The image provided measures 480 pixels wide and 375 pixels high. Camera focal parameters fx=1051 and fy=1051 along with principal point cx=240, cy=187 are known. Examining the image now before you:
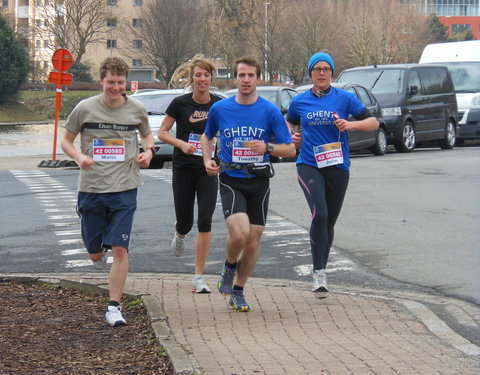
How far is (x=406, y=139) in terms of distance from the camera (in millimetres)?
25078

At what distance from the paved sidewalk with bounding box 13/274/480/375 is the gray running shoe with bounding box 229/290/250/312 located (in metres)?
0.06

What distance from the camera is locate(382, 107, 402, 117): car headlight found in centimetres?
2453

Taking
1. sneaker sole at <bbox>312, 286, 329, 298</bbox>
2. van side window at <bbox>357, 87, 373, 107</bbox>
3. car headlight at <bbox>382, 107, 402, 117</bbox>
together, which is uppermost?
van side window at <bbox>357, 87, 373, 107</bbox>

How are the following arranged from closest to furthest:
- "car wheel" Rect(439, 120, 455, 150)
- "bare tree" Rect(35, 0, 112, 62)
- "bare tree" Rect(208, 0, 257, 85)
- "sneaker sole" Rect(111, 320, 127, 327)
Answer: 1. "sneaker sole" Rect(111, 320, 127, 327)
2. "car wheel" Rect(439, 120, 455, 150)
3. "bare tree" Rect(208, 0, 257, 85)
4. "bare tree" Rect(35, 0, 112, 62)

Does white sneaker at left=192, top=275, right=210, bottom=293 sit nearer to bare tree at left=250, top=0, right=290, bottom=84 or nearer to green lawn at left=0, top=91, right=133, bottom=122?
→ bare tree at left=250, top=0, right=290, bottom=84

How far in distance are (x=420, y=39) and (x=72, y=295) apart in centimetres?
7276

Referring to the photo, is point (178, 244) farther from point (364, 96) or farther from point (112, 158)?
point (364, 96)

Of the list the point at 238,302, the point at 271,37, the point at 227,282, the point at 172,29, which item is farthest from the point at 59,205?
the point at 172,29

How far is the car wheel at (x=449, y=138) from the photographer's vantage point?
26.5m

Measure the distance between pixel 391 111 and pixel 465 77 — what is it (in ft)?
17.9

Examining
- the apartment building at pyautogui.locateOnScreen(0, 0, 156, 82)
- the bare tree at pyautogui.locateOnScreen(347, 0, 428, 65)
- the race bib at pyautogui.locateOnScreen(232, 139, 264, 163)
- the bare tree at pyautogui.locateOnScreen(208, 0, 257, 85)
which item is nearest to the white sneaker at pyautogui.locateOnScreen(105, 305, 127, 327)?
the race bib at pyautogui.locateOnScreen(232, 139, 264, 163)

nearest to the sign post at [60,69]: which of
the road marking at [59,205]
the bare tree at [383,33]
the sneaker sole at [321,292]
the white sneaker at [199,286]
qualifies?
the road marking at [59,205]

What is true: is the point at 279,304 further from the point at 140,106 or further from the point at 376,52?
the point at 376,52

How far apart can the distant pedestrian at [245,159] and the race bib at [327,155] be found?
1.94 ft
